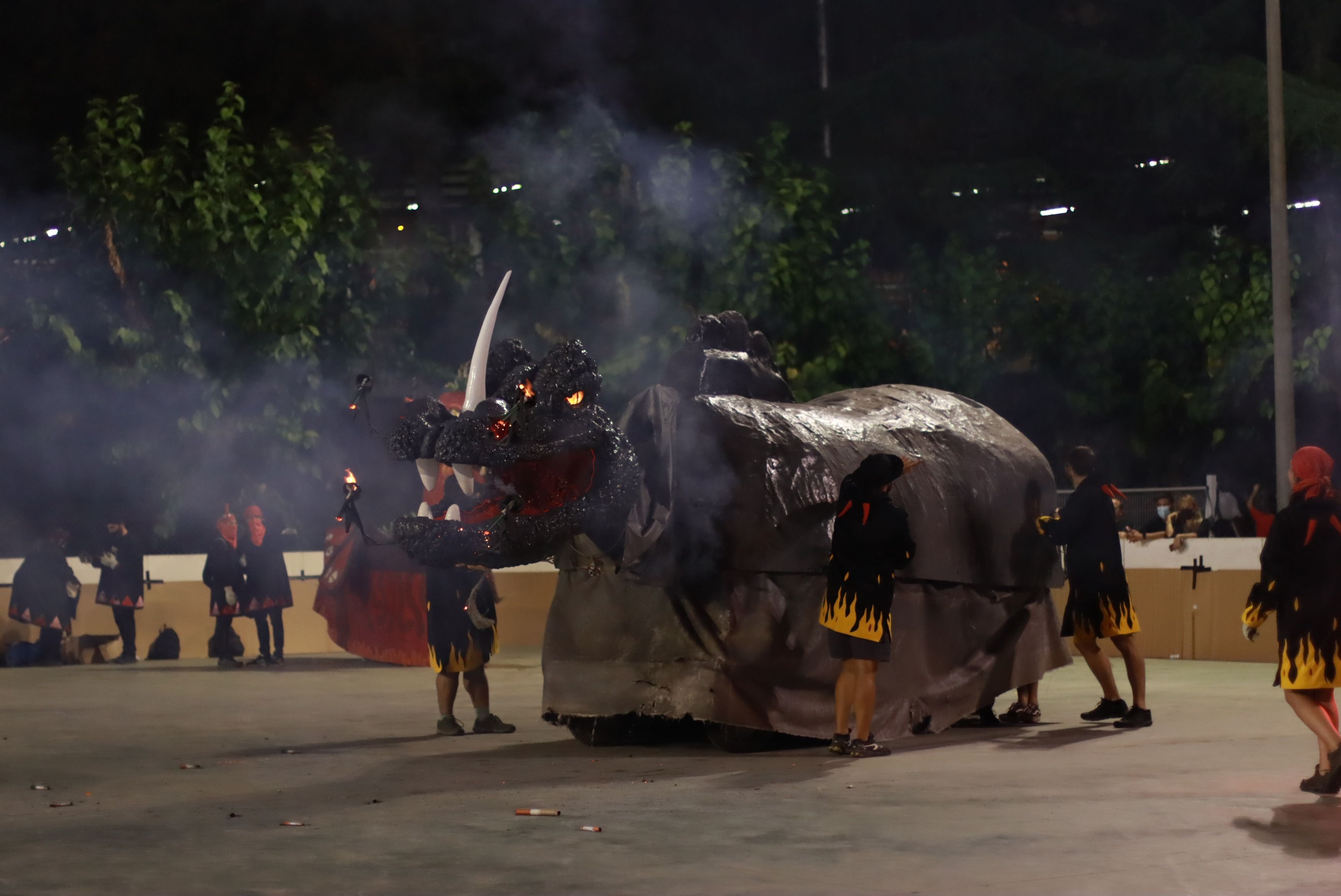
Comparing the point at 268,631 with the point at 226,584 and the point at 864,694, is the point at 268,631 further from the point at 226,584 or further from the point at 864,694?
the point at 864,694

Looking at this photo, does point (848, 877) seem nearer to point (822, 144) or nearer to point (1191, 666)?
Answer: point (1191, 666)

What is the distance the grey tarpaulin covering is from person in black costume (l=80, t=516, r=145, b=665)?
28.5 feet

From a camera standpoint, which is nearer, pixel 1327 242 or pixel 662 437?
pixel 662 437

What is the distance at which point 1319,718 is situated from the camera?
7785 mm

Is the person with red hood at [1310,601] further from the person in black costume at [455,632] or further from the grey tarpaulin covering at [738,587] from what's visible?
the person in black costume at [455,632]

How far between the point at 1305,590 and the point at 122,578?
12562 millimetres

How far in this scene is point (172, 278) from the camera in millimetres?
19797

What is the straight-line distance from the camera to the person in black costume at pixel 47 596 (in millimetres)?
17031

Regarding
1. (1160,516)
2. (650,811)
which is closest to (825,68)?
(1160,516)

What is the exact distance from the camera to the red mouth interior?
8867 mm

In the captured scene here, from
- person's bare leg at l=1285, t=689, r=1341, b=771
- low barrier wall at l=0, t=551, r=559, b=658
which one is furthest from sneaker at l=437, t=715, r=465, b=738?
low barrier wall at l=0, t=551, r=559, b=658

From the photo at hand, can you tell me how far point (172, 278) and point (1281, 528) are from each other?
1457 cm

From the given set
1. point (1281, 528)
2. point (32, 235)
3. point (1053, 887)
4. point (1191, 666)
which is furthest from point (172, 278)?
point (1053, 887)

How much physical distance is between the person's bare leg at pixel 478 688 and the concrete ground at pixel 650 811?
320mm
